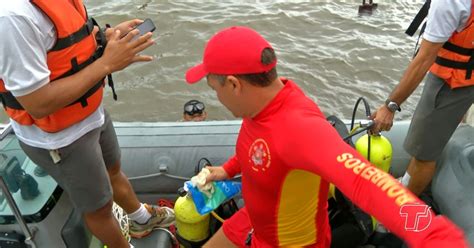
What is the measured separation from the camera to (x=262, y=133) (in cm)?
203

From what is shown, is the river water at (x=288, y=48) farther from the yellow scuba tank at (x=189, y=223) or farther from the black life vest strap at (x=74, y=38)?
the black life vest strap at (x=74, y=38)

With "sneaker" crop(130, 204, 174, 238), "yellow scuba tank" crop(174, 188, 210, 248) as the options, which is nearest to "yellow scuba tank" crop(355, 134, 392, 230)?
"yellow scuba tank" crop(174, 188, 210, 248)

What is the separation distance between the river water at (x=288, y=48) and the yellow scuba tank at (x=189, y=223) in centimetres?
296

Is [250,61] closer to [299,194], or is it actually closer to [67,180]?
[299,194]

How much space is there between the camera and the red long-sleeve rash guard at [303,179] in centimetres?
142

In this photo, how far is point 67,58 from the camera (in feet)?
7.43

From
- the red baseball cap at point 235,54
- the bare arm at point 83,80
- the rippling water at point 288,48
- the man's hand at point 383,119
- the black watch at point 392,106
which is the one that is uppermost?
the red baseball cap at point 235,54

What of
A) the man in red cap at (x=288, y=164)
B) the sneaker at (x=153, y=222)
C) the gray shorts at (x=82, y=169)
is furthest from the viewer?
the sneaker at (x=153, y=222)

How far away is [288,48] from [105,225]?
206 inches

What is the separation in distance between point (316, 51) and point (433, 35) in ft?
15.3

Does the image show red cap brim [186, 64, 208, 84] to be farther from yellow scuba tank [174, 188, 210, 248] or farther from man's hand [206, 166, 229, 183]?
yellow scuba tank [174, 188, 210, 248]

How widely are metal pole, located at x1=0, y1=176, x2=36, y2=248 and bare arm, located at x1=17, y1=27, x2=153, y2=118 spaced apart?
484 millimetres

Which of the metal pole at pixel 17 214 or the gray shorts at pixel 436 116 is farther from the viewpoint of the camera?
the gray shorts at pixel 436 116

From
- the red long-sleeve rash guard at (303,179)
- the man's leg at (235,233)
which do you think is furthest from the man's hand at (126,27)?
the man's leg at (235,233)
